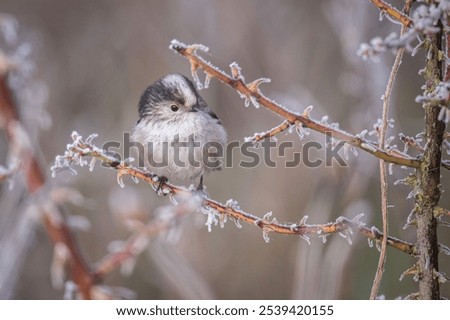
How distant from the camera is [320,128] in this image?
132 cm

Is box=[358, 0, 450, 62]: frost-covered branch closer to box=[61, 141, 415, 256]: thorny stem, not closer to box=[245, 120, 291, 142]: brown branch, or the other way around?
box=[245, 120, 291, 142]: brown branch

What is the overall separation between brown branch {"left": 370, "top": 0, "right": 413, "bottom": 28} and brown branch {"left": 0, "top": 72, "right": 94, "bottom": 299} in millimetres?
891

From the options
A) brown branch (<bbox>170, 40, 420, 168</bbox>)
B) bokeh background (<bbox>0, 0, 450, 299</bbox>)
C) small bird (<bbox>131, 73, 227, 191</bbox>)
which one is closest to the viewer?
brown branch (<bbox>170, 40, 420, 168</bbox>)

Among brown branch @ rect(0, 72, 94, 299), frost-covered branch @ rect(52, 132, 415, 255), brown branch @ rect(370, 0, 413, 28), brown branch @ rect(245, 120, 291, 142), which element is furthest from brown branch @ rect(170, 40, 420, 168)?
brown branch @ rect(0, 72, 94, 299)

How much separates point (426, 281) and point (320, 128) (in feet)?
1.39

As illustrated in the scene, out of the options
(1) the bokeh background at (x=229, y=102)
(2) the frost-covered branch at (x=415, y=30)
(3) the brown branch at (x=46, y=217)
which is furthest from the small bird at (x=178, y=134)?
(2) the frost-covered branch at (x=415, y=30)

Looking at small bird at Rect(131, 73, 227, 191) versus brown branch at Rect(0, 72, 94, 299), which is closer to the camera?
brown branch at Rect(0, 72, 94, 299)

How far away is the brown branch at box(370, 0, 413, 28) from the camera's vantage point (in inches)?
50.8

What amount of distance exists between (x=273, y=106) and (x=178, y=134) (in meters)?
1.63

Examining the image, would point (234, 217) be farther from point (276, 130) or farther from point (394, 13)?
point (394, 13)

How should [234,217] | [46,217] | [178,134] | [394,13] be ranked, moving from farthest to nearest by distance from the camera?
[178,134] < [234,217] < [46,217] < [394,13]

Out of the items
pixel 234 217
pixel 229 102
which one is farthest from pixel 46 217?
pixel 229 102

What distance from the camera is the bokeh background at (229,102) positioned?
305 cm

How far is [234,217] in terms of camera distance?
156 centimetres
